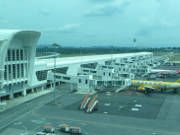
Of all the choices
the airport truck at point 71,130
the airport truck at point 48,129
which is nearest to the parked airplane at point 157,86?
the airport truck at point 71,130

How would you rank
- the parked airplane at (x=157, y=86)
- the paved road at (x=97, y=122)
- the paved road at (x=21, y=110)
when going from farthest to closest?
the parked airplane at (x=157, y=86) → the paved road at (x=21, y=110) → the paved road at (x=97, y=122)

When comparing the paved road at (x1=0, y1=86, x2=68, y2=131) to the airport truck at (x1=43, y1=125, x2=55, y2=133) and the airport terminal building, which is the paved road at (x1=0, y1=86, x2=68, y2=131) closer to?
the airport terminal building

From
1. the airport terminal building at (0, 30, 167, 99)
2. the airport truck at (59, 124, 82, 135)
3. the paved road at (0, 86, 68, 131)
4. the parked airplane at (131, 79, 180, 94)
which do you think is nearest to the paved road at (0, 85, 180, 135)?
the paved road at (0, 86, 68, 131)

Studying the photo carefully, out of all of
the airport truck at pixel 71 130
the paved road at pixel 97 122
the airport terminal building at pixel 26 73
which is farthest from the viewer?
the airport terminal building at pixel 26 73

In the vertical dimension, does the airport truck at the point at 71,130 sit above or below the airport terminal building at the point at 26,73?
below

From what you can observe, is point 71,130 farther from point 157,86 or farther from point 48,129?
point 157,86

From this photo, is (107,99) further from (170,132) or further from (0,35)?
(0,35)

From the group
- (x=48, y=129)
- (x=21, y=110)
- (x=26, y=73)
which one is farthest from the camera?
(x=26, y=73)

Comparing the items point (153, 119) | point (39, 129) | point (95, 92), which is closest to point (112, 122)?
point (153, 119)

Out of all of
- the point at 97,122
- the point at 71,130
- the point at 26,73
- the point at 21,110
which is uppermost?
the point at 26,73

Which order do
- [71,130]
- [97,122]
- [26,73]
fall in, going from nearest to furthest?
1. [71,130]
2. [97,122]
3. [26,73]

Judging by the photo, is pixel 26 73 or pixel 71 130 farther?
pixel 26 73

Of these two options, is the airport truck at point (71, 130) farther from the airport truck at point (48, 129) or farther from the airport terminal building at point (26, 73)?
the airport terminal building at point (26, 73)

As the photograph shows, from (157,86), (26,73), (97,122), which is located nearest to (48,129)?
(97,122)
